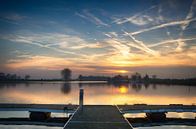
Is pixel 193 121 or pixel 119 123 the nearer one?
pixel 119 123

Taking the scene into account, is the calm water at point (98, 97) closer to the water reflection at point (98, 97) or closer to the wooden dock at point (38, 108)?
the water reflection at point (98, 97)

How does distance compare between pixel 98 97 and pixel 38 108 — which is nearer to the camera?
pixel 38 108

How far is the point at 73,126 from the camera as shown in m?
13.1

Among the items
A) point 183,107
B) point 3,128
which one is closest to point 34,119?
point 3,128

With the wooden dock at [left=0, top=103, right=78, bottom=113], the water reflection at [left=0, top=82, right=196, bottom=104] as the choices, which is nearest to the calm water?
the water reflection at [left=0, top=82, right=196, bottom=104]

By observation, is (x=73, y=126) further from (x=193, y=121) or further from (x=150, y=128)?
(x=193, y=121)

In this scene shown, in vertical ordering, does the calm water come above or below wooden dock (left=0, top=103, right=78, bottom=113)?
below

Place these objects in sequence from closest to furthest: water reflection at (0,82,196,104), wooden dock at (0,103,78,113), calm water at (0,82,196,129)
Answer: wooden dock at (0,103,78,113) → calm water at (0,82,196,129) → water reflection at (0,82,196,104)

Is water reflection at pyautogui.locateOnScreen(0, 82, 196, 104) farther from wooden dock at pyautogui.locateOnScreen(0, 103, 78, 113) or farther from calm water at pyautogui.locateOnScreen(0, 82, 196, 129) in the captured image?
wooden dock at pyautogui.locateOnScreen(0, 103, 78, 113)

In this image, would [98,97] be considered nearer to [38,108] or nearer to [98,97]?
[98,97]

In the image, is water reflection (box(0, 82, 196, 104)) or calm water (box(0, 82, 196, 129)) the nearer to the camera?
calm water (box(0, 82, 196, 129))

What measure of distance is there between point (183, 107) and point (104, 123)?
13.2m

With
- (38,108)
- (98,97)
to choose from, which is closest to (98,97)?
(98,97)

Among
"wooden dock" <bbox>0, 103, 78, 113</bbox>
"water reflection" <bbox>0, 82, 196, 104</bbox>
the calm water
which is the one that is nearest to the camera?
"wooden dock" <bbox>0, 103, 78, 113</bbox>
